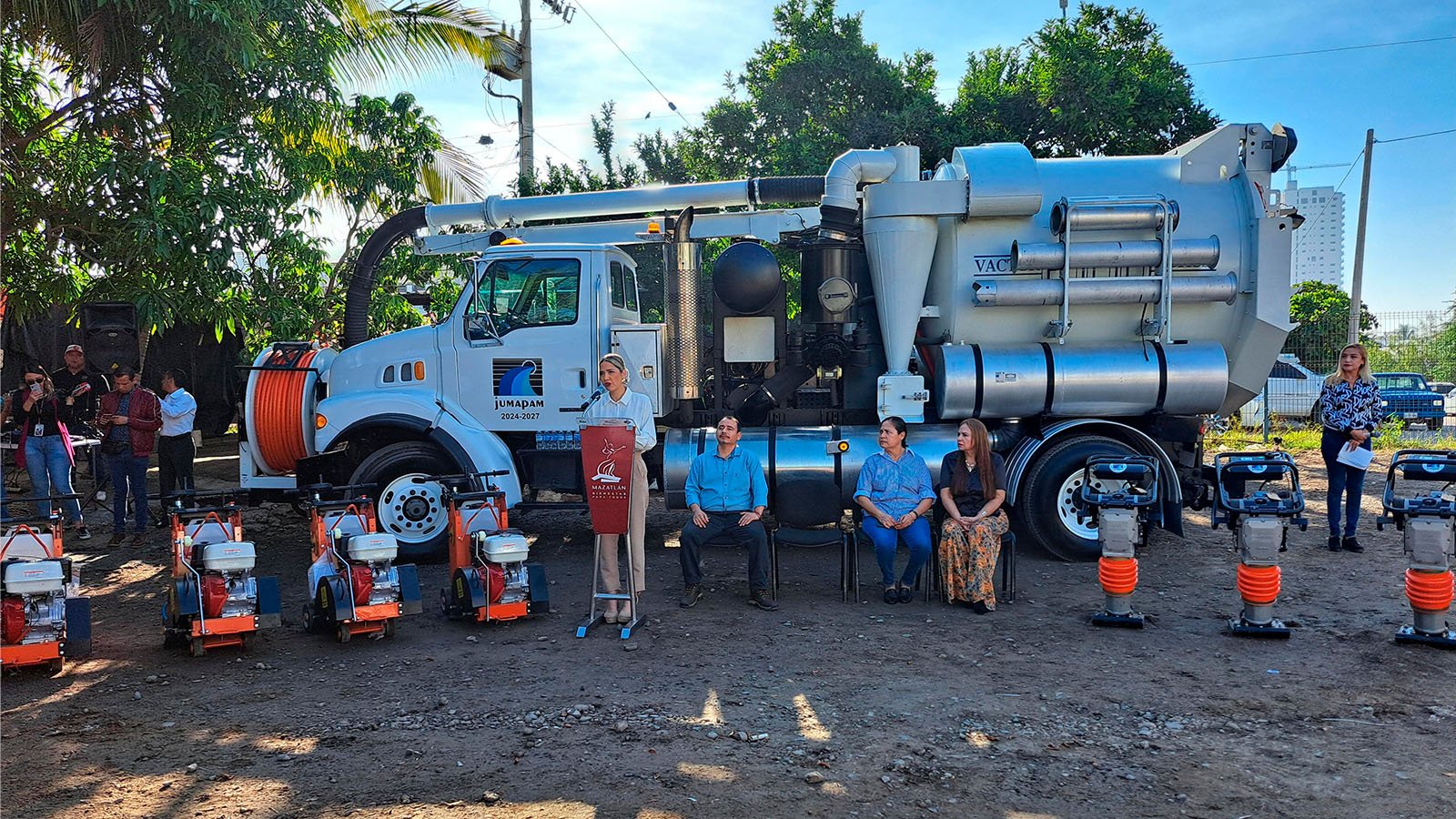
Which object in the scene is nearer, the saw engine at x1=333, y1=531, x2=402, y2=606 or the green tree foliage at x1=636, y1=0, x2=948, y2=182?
the saw engine at x1=333, y1=531, x2=402, y2=606

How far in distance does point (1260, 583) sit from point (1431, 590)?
86 cm

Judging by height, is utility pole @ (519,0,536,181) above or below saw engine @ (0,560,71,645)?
above

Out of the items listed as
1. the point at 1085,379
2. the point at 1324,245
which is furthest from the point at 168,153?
the point at 1324,245

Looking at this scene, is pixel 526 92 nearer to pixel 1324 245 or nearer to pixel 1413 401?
pixel 1413 401

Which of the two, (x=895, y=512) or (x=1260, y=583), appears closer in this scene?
(x=1260, y=583)

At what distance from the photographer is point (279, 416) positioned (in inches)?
351

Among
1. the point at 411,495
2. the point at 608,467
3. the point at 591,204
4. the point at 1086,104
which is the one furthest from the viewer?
the point at 1086,104

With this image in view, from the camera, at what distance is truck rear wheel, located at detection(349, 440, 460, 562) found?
8.56 metres

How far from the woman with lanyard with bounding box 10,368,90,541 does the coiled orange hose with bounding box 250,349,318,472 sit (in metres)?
2.50

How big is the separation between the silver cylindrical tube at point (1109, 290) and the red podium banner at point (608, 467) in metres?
3.60

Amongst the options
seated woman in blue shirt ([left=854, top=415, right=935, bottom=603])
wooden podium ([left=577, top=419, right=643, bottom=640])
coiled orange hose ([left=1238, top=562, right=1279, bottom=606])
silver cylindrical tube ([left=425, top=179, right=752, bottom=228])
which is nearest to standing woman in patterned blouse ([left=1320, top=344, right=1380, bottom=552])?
coiled orange hose ([left=1238, top=562, right=1279, bottom=606])

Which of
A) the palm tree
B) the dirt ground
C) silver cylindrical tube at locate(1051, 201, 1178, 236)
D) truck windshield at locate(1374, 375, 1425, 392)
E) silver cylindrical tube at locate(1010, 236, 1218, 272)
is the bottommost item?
the dirt ground

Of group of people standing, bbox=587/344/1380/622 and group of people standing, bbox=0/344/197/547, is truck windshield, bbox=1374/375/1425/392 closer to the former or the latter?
group of people standing, bbox=587/344/1380/622

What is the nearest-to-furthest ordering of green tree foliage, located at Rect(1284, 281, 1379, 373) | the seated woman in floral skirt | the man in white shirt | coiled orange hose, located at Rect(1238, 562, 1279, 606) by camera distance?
1. coiled orange hose, located at Rect(1238, 562, 1279, 606)
2. the seated woman in floral skirt
3. the man in white shirt
4. green tree foliage, located at Rect(1284, 281, 1379, 373)
